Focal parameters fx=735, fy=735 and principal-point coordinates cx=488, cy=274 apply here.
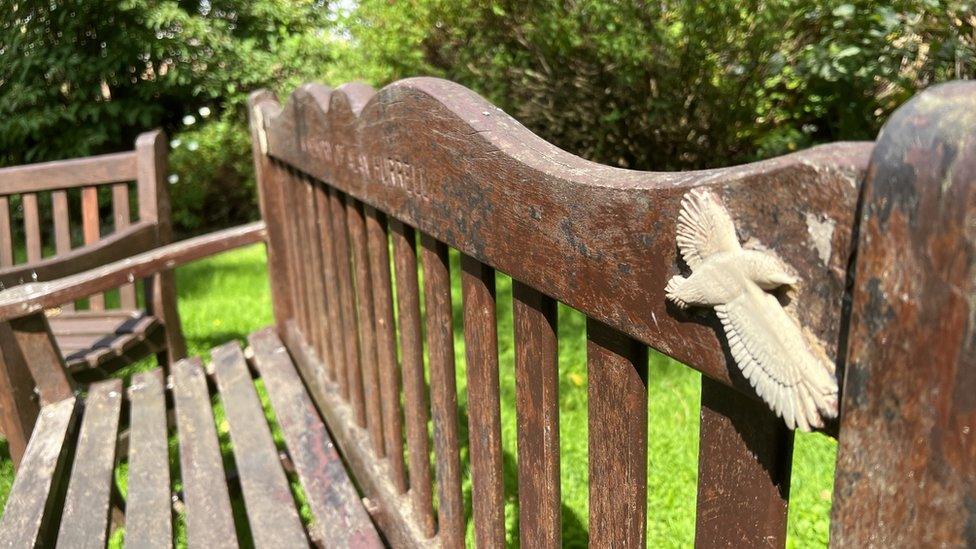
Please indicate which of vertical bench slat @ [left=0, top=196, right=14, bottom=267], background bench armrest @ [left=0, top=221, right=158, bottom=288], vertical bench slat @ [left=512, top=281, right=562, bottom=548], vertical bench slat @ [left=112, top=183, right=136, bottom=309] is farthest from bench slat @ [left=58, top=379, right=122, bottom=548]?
vertical bench slat @ [left=0, top=196, right=14, bottom=267]

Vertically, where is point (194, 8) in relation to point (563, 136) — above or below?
above

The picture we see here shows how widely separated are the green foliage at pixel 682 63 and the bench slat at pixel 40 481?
11.7ft

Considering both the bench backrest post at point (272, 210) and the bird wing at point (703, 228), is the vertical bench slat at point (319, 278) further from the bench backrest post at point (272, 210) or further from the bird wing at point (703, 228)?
the bird wing at point (703, 228)

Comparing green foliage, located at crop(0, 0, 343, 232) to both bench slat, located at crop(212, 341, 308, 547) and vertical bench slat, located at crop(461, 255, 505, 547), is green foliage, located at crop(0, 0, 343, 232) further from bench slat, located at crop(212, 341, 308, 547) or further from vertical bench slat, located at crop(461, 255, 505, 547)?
vertical bench slat, located at crop(461, 255, 505, 547)

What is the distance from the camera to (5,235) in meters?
3.53

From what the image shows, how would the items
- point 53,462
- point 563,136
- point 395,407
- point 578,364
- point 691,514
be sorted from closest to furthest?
1. point 395,407
2. point 53,462
3. point 691,514
4. point 578,364
5. point 563,136

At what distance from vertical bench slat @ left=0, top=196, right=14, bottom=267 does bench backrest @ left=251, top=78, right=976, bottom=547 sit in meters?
2.44

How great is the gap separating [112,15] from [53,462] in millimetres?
7580

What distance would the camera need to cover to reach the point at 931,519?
1.61ft

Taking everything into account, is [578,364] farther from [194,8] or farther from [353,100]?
[194,8]

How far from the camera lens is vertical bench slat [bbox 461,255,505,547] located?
3.84 ft

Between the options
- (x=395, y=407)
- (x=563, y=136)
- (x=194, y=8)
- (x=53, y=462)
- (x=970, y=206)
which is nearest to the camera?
(x=970, y=206)

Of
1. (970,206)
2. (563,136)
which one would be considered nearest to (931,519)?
(970,206)

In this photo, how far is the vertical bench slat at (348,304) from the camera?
2004 millimetres
